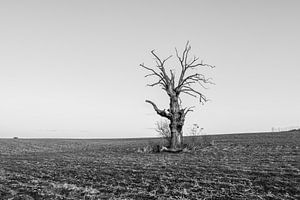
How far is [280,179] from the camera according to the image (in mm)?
14570

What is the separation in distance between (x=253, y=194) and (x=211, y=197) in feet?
5.22

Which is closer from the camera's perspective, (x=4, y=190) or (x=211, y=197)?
(x=211, y=197)

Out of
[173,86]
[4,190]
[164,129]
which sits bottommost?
[4,190]

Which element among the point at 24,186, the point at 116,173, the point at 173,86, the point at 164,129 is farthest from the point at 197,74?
the point at 24,186

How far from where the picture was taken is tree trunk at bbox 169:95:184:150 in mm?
38188

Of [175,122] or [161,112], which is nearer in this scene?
[175,122]

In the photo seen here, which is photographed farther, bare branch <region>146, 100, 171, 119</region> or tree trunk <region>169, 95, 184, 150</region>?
bare branch <region>146, 100, 171, 119</region>

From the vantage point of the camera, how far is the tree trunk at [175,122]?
38188mm

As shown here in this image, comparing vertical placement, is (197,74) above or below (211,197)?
above

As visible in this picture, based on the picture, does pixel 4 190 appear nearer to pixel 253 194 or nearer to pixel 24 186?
pixel 24 186

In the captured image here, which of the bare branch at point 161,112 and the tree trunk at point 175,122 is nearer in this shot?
the tree trunk at point 175,122

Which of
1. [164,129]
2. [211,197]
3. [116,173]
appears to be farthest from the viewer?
[164,129]

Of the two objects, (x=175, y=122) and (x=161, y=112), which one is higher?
(x=161, y=112)

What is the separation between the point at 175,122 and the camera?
38406 millimetres
